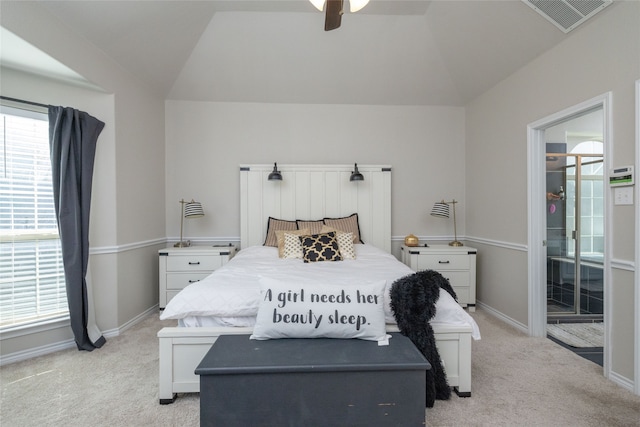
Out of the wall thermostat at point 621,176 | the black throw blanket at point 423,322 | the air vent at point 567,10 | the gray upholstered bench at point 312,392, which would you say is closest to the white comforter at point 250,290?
the black throw blanket at point 423,322

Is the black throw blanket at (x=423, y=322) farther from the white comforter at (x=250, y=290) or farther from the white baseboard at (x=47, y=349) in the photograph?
the white baseboard at (x=47, y=349)

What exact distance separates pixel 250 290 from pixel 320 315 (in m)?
0.53

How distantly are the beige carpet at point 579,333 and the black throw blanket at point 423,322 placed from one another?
A: 1736 millimetres

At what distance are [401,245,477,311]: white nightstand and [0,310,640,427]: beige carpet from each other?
935 mm

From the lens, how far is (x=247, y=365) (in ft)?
4.59

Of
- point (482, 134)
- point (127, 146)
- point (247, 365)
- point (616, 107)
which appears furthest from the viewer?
point (482, 134)

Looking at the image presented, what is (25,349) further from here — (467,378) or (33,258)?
(467,378)

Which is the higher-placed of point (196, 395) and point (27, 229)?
point (27, 229)

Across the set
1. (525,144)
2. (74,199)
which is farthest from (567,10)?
(74,199)

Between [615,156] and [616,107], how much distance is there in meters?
0.33

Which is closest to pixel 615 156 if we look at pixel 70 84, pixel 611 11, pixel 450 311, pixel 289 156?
pixel 611 11

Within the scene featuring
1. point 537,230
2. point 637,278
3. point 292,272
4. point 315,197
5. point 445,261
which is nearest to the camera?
point 637,278

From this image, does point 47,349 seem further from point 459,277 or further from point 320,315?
point 459,277

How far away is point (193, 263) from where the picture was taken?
10.9 ft
